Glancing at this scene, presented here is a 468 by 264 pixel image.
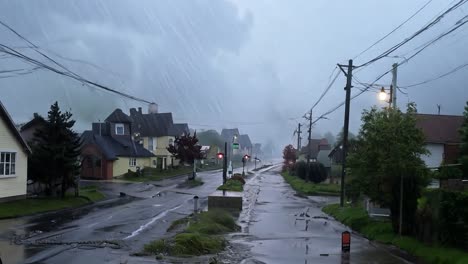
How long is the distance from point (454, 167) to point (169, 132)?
63.4m

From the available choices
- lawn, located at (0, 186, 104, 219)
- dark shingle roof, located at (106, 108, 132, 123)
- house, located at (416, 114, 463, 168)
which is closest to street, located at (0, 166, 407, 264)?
lawn, located at (0, 186, 104, 219)

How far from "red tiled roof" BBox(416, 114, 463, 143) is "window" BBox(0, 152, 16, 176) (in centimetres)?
3455

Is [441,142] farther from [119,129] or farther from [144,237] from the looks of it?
[119,129]

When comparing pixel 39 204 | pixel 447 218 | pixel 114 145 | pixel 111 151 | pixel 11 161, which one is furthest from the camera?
pixel 114 145

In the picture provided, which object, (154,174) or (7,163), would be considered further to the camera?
(154,174)

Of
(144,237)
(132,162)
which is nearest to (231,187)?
(132,162)

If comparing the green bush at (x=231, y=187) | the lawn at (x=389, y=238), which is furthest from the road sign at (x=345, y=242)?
the green bush at (x=231, y=187)

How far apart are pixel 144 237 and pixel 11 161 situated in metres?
15.1

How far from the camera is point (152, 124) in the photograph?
305 feet

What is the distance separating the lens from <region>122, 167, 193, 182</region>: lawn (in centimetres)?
6452

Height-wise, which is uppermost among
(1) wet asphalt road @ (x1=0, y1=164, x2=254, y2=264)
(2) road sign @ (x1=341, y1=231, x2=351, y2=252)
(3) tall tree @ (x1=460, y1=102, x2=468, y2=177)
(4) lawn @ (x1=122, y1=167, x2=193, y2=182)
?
(3) tall tree @ (x1=460, y1=102, x2=468, y2=177)

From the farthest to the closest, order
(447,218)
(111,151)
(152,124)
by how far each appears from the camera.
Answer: (152,124)
(111,151)
(447,218)

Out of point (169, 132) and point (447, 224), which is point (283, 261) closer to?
point (447, 224)

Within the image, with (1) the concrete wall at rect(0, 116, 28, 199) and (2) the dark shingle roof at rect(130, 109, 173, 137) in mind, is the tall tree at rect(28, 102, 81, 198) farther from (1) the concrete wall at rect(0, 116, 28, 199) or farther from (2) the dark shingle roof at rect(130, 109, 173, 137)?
(2) the dark shingle roof at rect(130, 109, 173, 137)
